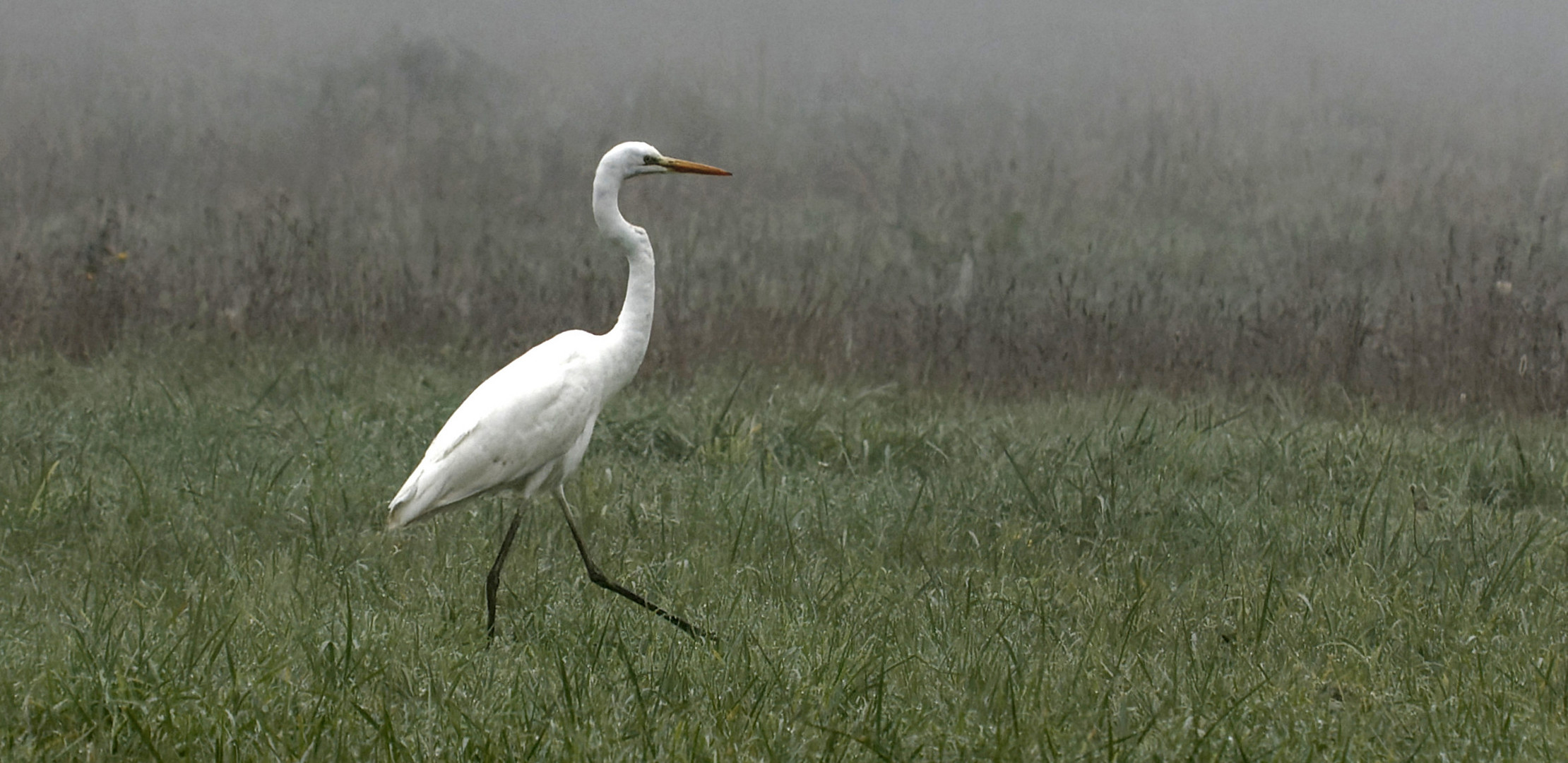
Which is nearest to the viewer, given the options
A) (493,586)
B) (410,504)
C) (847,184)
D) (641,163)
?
(493,586)

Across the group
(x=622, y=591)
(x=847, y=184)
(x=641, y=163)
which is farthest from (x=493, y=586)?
(x=847, y=184)

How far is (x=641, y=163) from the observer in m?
3.79

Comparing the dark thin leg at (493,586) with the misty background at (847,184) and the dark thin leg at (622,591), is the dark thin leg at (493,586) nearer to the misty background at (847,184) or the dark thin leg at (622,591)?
the dark thin leg at (622,591)

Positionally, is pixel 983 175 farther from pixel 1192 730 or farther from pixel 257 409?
pixel 1192 730

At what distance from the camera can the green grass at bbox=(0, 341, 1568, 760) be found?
2.56 m

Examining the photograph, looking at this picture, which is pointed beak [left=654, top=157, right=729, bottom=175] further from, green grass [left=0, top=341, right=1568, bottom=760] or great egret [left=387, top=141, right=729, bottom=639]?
green grass [left=0, top=341, right=1568, bottom=760]

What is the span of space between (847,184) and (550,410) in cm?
871

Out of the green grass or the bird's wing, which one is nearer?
the green grass

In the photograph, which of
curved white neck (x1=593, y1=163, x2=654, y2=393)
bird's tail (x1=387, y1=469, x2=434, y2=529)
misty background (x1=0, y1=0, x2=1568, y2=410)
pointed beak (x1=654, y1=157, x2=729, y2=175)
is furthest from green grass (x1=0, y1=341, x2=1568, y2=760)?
pointed beak (x1=654, y1=157, x2=729, y2=175)

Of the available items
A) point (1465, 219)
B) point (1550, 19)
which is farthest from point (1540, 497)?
point (1550, 19)

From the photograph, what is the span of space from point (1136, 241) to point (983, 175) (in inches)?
69.6

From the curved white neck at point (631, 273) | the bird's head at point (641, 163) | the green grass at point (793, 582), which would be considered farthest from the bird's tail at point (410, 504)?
the bird's head at point (641, 163)

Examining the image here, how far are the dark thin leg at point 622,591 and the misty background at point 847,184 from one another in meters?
2.83

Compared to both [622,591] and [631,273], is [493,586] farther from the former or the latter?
[631,273]
